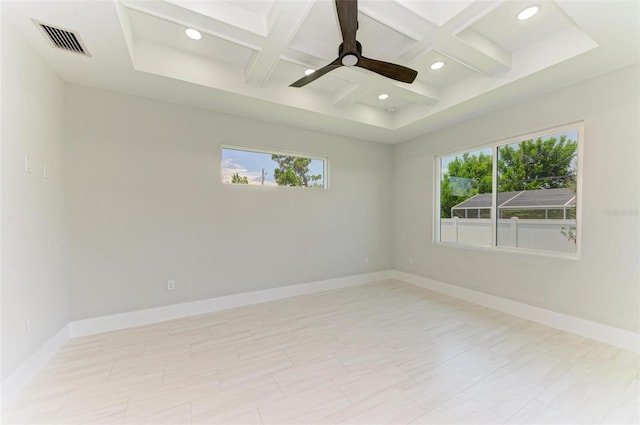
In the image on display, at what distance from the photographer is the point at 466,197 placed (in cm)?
399

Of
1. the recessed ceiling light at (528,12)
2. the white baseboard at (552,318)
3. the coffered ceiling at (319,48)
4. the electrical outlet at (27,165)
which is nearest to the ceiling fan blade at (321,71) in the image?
the coffered ceiling at (319,48)

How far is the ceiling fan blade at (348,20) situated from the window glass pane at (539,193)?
2768mm

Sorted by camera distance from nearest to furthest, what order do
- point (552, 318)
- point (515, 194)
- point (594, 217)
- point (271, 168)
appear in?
point (594, 217) → point (552, 318) → point (515, 194) → point (271, 168)

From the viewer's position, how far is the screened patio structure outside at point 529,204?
2.93 metres

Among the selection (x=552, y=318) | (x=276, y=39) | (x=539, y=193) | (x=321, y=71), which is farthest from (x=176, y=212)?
(x=552, y=318)

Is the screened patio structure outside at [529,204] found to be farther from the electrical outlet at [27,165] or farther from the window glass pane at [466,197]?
the electrical outlet at [27,165]

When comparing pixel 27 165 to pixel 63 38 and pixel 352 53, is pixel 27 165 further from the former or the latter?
pixel 352 53

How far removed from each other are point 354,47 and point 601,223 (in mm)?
3041

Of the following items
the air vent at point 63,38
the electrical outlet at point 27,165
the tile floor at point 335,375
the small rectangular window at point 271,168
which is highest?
the air vent at point 63,38

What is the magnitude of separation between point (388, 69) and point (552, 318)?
3293mm

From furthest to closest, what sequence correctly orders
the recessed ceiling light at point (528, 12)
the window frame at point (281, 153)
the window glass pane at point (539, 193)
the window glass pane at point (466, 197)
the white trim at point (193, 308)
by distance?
the window glass pane at point (466, 197)
the window frame at point (281, 153)
the window glass pane at point (539, 193)
the white trim at point (193, 308)
the recessed ceiling light at point (528, 12)

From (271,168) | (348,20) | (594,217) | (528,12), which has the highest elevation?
(528,12)

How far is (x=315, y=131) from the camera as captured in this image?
13.9ft

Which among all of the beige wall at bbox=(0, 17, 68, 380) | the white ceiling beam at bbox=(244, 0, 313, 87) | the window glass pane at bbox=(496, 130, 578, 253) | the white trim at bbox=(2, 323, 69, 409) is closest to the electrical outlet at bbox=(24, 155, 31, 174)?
the beige wall at bbox=(0, 17, 68, 380)
